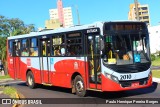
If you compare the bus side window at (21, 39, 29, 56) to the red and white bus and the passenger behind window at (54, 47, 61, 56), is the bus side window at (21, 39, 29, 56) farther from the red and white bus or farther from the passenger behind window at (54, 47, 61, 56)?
the passenger behind window at (54, 47, 61, 56)

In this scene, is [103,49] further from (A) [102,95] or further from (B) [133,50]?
(A) [102,95]

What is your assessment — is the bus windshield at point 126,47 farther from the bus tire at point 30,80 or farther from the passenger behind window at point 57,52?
the bus tire at point 30,80

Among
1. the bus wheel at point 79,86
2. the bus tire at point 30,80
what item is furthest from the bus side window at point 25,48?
the bus wheel at point 79,86

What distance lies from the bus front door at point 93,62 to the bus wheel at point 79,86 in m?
0.57

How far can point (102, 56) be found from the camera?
14.6 m

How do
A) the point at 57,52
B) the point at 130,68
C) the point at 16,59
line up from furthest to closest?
the point at 16,59, the point at 57,52, the point at 130,68

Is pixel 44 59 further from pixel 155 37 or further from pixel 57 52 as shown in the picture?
pixel 155 37

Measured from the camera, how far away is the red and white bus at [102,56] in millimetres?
14617

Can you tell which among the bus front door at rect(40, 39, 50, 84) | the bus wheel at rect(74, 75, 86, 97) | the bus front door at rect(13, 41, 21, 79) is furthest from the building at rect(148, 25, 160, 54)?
the bus wheel at rect(74, 75, 86, 97)

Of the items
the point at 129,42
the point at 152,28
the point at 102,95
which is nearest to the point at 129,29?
the point at 129,42

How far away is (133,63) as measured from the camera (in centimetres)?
1489

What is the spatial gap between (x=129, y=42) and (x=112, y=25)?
93 cm

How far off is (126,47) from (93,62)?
1398 millimetres

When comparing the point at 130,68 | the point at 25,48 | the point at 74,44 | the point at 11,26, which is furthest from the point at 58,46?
the point at 11,26
